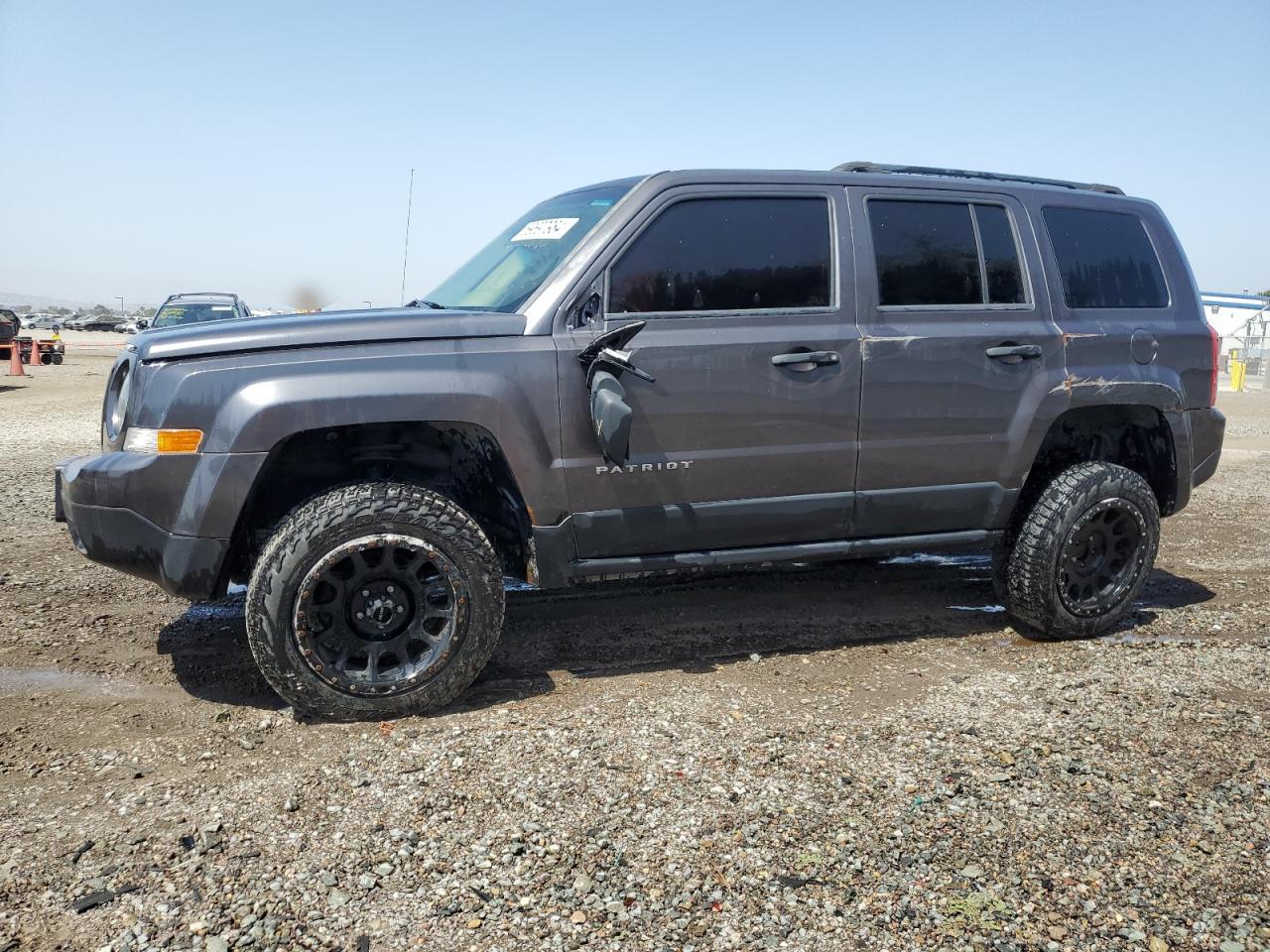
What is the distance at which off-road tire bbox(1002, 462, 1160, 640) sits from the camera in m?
4.34

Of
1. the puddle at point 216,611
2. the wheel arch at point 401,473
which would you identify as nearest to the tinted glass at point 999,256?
the wheel arch at point 401,473

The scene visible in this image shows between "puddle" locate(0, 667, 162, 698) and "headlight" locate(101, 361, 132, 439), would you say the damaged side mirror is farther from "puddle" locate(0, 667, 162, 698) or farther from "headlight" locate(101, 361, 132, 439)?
"puddle" locate(0, 667, 162, 698)

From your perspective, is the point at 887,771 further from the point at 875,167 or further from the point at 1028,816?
the point at 875,167

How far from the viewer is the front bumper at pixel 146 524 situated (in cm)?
330

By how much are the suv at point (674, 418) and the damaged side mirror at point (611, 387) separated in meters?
0.01

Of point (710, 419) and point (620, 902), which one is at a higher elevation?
point (710, 419)

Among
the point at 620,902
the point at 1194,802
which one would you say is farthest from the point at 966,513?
the point at 620,902

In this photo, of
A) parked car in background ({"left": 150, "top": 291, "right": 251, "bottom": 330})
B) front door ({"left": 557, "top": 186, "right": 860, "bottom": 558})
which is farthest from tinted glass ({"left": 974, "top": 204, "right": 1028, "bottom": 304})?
parked car in background ({"left": 150, "top": 291, "right": 251, "bottom": 330})

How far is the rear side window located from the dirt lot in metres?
1.60

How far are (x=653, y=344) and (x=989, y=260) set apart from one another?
67.1 inches

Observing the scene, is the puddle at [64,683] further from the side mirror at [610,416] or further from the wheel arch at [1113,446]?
the wheel arch at [1113,446]

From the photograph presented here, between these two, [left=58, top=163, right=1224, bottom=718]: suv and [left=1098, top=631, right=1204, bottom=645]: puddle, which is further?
[left=1098, top=631, right=1204, bottom=645]: puddle

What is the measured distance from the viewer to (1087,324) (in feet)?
14.5

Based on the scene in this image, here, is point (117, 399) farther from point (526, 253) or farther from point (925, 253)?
point (925, 253)
